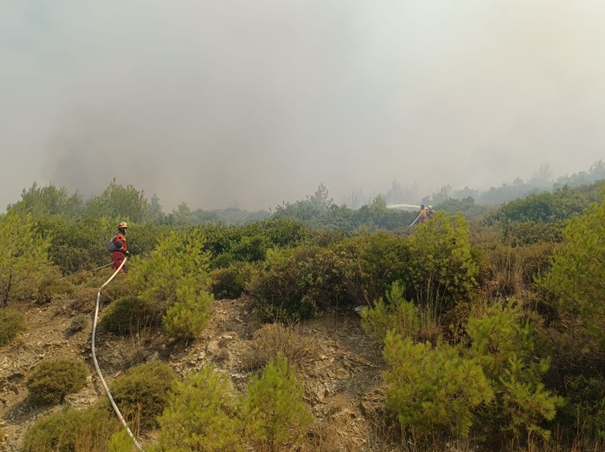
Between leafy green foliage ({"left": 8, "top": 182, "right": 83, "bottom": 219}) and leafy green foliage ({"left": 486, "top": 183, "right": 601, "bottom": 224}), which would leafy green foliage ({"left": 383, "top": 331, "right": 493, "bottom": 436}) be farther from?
leafy green foliage ({"left": 8, "top": 182, "right": 83, "bottom": 219})

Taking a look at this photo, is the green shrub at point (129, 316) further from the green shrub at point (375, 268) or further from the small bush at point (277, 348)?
the green shrub at point (375, 268)

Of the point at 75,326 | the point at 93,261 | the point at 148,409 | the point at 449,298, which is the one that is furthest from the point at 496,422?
the point at 93,261

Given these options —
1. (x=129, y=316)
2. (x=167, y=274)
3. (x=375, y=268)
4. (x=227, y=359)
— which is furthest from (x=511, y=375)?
(x=129, y=316)

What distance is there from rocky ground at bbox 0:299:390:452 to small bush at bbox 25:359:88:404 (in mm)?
140

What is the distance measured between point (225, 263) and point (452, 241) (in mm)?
8124

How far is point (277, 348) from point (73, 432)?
2800mm

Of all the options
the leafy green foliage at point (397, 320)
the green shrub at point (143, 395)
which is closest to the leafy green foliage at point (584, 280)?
the leafy green foliage at point (397, 320)

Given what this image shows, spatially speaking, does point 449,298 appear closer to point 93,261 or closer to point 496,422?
point 496,422

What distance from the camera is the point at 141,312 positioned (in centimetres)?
734

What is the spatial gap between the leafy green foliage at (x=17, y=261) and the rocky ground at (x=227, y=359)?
27.7 inches

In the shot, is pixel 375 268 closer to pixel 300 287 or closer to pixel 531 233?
pixel 300 287

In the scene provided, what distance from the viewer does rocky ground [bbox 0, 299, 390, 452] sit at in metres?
4.46

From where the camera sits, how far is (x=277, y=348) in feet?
18.4

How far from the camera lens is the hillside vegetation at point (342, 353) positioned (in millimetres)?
3545
